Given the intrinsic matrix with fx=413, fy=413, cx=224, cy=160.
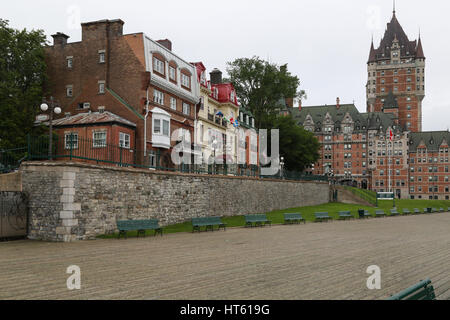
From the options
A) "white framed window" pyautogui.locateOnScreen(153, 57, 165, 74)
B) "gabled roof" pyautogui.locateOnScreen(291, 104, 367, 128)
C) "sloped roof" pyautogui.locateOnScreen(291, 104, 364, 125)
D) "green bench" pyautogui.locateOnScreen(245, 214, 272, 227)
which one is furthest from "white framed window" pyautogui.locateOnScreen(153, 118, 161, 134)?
"sloped roof" pyautogui.locateOnScreen(291, 104, 364, 125)

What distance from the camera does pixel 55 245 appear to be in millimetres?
16234

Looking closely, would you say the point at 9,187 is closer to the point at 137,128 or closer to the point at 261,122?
the point at 137,128

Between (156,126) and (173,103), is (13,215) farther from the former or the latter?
(173,103)

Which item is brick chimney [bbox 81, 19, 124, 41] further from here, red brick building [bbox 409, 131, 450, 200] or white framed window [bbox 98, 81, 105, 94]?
red brick building [bbox 409, 131, 450, 200]

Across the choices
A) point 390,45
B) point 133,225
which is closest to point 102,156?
point 133,225

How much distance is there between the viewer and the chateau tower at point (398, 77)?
118188 mm

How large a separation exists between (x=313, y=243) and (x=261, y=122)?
42.7m

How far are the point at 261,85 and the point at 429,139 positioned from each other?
69.2 meters

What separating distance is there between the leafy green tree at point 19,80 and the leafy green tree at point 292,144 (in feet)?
107

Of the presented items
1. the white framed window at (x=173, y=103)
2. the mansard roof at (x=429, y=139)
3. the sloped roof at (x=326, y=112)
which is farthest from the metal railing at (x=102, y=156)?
the mansard roof at (x=429, y=139)

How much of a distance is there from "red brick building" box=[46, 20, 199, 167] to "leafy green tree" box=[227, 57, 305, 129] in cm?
2133

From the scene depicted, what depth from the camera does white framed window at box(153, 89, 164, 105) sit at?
3424 cm

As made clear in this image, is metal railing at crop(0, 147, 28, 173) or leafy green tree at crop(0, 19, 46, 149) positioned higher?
leafy green tree at crop(0, 19, 46, 149)

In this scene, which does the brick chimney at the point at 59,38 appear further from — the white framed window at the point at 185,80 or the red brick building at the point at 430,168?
the red brick building at the point at 430,168
